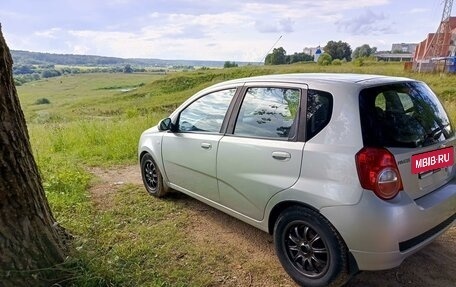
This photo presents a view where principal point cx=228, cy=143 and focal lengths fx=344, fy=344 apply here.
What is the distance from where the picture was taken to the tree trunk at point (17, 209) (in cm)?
238

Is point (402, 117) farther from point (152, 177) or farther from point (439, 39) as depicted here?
point (439, 39)

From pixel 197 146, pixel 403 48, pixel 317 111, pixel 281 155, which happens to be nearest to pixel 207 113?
pixel 197 146

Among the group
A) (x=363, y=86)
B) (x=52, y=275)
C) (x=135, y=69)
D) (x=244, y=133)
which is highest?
(x=363, y=86)

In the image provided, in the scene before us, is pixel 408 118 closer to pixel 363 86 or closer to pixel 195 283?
pixel 363 86

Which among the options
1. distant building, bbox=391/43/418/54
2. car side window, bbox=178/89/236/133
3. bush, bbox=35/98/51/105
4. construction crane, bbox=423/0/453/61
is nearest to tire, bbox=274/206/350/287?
car side window, bbox=178/89/236/133

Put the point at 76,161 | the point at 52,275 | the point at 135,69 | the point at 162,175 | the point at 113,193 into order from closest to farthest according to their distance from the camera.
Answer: the point at 52,275
the point at 162,175
the point at 113,193
the point at 76,161
the point at 135,69

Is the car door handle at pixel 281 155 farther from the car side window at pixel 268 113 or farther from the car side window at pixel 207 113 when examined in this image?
the car side window at pixel 207 113

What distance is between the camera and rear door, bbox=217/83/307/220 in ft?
9.02

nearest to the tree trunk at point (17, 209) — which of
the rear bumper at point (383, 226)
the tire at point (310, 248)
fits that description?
the tire at point (310, 248)

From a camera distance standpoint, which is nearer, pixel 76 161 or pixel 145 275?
pixel 145 275

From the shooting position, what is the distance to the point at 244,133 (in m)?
3.20

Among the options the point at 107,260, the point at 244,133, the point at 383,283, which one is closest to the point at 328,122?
the point at 244,133

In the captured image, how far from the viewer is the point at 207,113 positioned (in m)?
3.76

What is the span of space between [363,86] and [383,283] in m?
1.60
